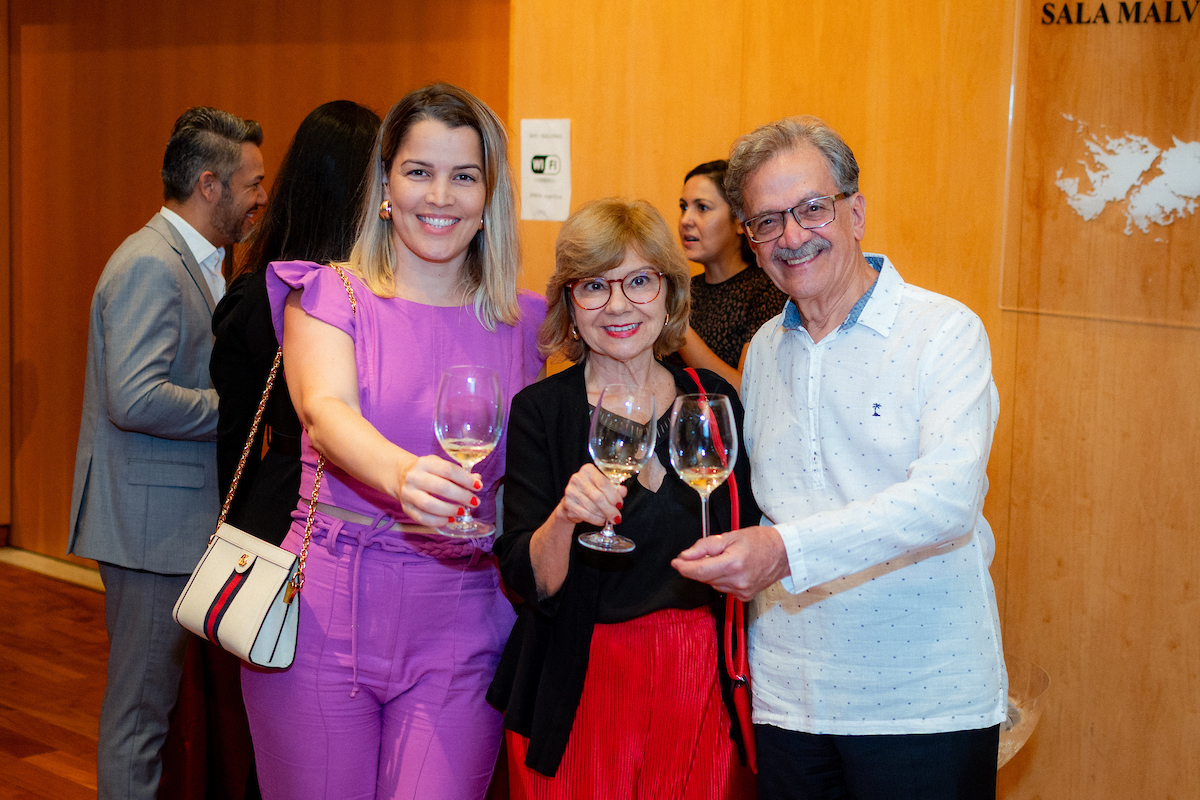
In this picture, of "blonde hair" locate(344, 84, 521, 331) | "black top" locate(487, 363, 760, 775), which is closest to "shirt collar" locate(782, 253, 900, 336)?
Answer: "black top" locate(487, 363, 760, 775)

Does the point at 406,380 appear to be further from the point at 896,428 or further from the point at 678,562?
the point at 896,428

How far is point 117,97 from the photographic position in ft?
21.0

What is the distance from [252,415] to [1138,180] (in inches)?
104

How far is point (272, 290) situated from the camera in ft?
7.32

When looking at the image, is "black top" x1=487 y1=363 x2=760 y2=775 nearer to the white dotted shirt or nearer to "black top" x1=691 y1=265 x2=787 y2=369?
the white dotted shirt

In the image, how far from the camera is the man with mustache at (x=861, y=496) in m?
1.91

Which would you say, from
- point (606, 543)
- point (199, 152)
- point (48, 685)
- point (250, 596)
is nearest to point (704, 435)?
point (606, 543)

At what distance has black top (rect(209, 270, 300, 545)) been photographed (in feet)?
7.77

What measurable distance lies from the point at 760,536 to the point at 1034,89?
7.24 ft

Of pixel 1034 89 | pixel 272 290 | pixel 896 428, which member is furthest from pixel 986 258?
pixel 272 290

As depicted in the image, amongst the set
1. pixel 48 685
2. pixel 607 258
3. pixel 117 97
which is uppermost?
pixel 117 97

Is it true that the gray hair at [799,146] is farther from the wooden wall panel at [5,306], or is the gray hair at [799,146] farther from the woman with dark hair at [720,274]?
the wooden wall panel at [5,306]

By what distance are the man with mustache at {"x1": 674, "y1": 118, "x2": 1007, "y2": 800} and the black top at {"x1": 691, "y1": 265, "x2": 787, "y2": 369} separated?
1.36 metres

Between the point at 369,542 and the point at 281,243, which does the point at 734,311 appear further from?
the point at 369,542
